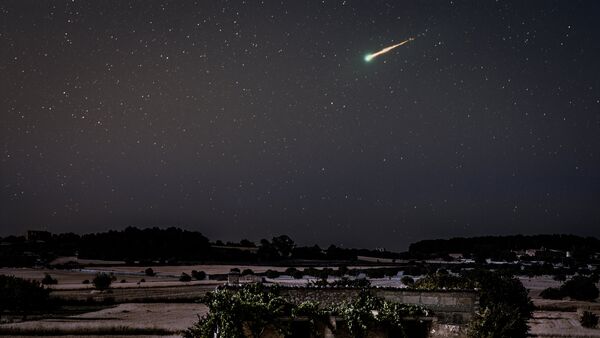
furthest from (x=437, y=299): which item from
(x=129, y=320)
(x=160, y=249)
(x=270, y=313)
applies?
(x=160, y=249)

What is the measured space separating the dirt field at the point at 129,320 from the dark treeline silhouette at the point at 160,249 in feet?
240

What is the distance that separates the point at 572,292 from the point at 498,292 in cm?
3305

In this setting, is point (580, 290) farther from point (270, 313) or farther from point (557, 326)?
point (270, 313)

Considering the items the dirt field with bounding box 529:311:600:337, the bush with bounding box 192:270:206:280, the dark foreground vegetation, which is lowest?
the dirt field with bounding box 529:311:600:337

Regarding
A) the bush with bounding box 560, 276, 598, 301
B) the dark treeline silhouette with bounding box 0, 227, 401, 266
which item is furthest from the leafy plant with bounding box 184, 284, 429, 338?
the dark treeline silhouette with bounding box 0, 227, 401, 266

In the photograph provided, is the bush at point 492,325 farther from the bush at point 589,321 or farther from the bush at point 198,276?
the bush at point 198,276

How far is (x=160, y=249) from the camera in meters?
134

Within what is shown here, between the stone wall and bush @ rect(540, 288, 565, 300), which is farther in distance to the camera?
bush @ rect(540, 288, 565, 300)

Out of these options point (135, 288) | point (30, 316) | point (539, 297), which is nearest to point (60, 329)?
point (30, 316)

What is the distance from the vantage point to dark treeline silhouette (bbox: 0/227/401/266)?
130 meters

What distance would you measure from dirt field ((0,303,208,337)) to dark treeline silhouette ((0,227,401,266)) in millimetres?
73066

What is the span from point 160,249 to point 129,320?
304ft

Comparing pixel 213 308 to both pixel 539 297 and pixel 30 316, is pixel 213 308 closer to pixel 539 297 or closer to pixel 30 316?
pixel 30 316

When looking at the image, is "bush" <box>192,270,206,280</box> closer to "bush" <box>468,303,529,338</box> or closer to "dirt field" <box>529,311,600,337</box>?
"dirt field" <box>529,311,600,337</box>
